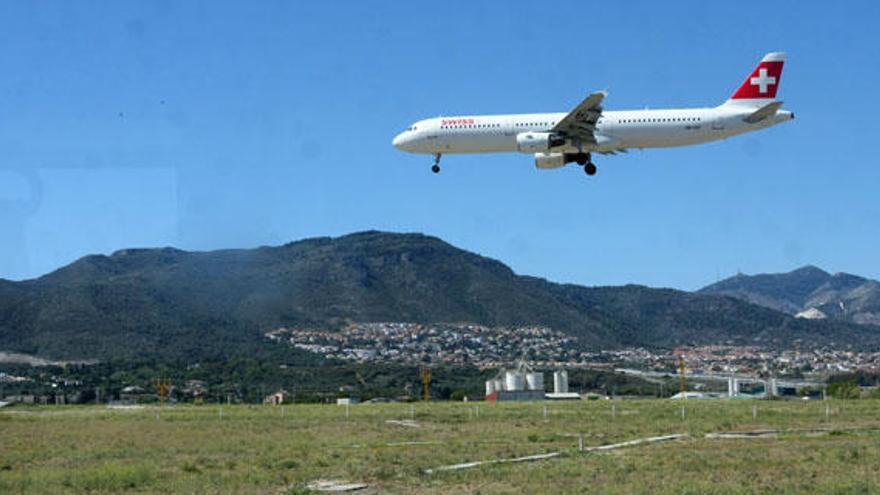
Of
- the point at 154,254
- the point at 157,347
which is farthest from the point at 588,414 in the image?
the point at 154,254

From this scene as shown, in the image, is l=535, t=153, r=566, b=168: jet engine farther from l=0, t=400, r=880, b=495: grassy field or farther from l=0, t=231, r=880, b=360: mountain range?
l=0, t=231, r=880, b=360: mountain range

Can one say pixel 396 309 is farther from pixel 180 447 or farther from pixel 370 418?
pixel 180 447

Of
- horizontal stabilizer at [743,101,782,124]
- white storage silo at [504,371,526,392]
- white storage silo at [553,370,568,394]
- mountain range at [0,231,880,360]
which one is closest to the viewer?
horizontal stabilizer at [743,101,782,124]

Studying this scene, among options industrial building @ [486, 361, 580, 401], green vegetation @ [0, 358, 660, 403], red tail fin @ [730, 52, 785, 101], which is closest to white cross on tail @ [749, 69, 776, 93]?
red tail fin @ [730, 52, 785, 101]

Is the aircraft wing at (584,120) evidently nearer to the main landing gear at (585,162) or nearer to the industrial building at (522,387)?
the main landing gear at (585,162)

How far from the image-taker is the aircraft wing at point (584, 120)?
56188 mm

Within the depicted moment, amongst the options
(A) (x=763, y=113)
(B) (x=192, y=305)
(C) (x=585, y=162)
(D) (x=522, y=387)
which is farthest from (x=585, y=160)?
(B) (x=192, y=305)

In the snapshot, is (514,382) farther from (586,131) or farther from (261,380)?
(261,380)

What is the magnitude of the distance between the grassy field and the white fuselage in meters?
13.3

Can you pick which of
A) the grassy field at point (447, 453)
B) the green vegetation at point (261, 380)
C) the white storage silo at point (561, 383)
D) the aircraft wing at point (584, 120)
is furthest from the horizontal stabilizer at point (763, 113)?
the green vegetation at point (261, 380)

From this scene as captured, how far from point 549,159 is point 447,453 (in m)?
27.6

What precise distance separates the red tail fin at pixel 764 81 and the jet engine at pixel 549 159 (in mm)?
10307

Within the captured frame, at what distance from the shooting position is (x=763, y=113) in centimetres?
5884

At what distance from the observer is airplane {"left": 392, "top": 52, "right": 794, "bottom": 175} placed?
58.2 metres
